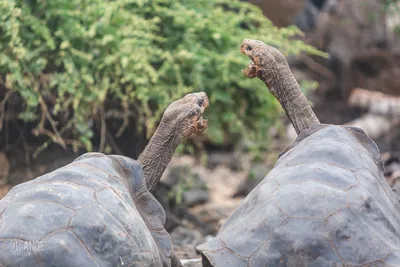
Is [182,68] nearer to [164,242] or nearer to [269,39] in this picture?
[269,39]

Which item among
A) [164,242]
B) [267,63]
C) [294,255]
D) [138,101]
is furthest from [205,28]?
[294,255]

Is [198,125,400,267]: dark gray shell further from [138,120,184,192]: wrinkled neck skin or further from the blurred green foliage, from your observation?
the blurred green foliage

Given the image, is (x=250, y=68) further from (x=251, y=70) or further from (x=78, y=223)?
(x=78, y=223)

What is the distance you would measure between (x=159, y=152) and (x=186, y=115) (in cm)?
19

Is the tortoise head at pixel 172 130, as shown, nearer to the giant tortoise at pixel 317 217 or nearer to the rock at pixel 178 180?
the giant tortoise at pixel 317 217

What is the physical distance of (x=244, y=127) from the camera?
19.4 ft

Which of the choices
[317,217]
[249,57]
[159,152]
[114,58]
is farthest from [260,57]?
[114,58]

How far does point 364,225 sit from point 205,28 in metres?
3.20

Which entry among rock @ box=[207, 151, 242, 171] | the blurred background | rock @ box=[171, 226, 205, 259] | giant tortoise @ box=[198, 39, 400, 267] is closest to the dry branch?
rock @ box=[207, 151, 242, 171]

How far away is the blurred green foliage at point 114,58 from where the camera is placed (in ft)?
15.4

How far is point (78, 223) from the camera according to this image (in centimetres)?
235

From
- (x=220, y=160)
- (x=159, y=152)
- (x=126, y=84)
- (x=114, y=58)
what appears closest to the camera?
(x=159, y=152)

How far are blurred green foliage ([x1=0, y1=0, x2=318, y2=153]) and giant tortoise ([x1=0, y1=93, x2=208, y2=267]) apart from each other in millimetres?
1847

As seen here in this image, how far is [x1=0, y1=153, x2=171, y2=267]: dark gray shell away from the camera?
7.32 feet
